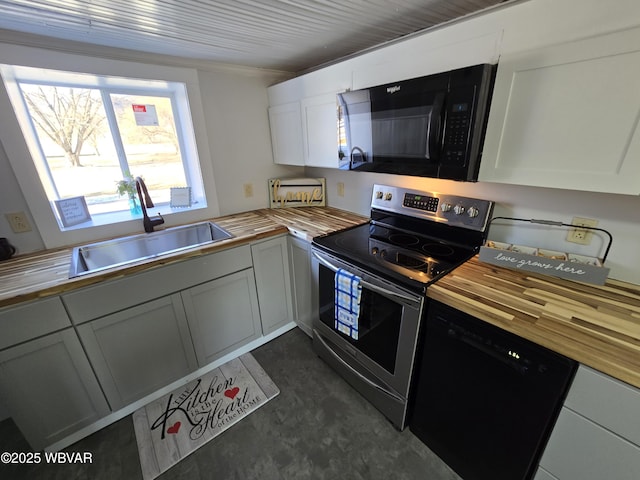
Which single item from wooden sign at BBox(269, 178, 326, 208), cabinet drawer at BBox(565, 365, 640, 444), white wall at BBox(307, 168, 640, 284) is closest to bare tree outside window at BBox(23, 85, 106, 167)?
wooden sign at BBox(269, 178, 326, 208)

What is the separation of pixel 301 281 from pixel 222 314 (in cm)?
61

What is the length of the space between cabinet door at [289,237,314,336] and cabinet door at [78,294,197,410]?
2.66ft

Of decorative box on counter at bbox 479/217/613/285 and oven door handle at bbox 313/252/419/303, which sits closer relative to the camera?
decorative box on counter at bbox 479/217/613/285

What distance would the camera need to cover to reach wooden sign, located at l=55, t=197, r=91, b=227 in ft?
5.67

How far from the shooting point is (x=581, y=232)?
1.23 m

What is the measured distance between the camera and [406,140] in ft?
4.49

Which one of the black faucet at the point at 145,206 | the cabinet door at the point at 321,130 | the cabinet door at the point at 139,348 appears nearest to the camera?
the cabinet door at the point at 139,348

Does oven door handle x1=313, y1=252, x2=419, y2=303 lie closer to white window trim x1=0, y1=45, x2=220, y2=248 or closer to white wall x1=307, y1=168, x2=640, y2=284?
white wall x1=307, y1=168, x2=640, y2=284

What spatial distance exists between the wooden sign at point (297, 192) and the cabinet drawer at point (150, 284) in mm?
838

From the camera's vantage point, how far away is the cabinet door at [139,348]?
56.1 inches

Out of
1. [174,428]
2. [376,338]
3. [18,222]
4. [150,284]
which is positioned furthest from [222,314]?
[18,222]

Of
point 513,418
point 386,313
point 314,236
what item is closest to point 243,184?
point 314,236

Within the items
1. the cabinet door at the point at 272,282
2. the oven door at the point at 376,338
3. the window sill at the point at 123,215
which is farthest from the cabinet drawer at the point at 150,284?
the window sill at the point at 123,215

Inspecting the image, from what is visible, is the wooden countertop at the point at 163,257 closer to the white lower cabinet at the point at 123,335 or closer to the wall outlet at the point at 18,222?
the white lower cabinet at the point at 123,335
